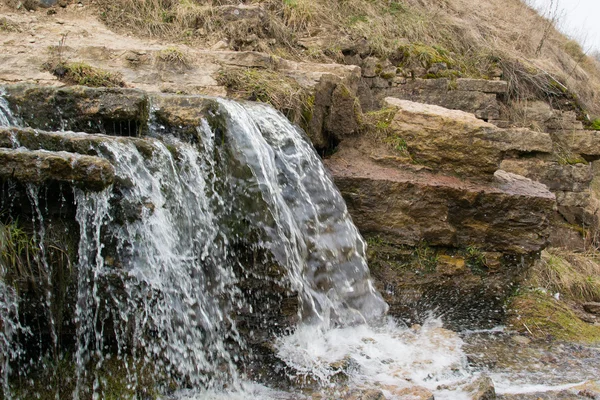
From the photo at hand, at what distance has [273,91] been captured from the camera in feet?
16.3

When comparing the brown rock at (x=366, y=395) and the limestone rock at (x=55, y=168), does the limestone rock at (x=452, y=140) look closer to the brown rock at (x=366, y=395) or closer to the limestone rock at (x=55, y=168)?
the brown rock at (x=366, y=395)

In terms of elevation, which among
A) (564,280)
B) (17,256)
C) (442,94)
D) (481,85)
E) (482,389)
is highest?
(481,85)

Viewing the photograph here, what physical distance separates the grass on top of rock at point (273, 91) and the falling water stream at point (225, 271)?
519 millimetres

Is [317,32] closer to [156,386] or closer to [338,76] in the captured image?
[338,76]

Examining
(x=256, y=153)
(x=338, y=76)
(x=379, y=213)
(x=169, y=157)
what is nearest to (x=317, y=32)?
(x=338, y=76)

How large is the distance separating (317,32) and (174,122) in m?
4.39

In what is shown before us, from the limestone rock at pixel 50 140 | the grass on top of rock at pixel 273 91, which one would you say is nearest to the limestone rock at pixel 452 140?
the grass on top of rock at pixel 273 91

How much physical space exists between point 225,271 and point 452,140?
2.55 m

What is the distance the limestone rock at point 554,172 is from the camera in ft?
23.9

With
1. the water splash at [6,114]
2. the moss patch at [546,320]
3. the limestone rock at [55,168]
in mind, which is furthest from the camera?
the moss patch at [546,320]

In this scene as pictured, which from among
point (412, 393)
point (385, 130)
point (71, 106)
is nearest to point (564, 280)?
point (385, 130)

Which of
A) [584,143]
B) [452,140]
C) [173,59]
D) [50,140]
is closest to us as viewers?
[50,140]

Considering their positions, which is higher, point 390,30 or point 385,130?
point 390,30

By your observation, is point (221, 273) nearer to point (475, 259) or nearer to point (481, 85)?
point (475, 259)
